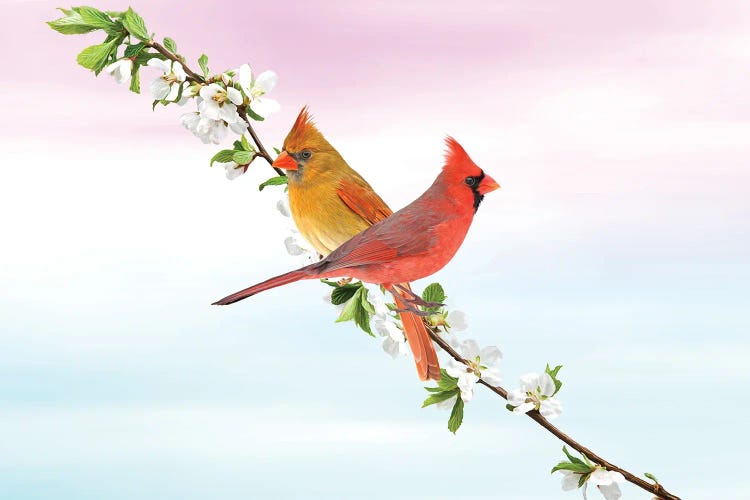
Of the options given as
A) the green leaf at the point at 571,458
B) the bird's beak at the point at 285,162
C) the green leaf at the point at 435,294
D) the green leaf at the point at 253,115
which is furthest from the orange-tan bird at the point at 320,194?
the green leaf at the point at 571,458

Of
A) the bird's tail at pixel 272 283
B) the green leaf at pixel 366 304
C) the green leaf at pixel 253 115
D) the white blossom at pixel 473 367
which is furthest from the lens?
the green leaf at pixel 253 115

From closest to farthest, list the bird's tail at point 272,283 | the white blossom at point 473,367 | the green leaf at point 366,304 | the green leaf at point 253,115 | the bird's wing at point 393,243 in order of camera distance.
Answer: the bird's tail at point 272,283, the bird's wing at point 393,243, the white blossom at point 473,367, the green leaf at point 366,304, the green leaf at point 253,115

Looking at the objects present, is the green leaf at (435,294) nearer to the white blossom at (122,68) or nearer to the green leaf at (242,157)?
the green leaf at (242,157)

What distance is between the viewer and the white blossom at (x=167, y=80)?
2.80 meters

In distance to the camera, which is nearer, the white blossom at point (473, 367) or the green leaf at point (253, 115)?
the white blossom at point (473, 367)

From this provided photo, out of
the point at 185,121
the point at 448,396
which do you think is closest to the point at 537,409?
the point at 448,396

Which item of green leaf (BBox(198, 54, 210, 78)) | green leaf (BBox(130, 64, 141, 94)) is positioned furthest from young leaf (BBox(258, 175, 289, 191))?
green leaf (BBox(130, 64, 141, 94))

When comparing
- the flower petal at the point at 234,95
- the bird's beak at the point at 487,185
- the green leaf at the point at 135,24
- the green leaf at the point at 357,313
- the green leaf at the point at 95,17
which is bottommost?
the green leaf at the point at 357,313

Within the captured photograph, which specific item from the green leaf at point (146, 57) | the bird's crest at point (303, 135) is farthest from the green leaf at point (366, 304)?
the green leaf at point (146, 57)

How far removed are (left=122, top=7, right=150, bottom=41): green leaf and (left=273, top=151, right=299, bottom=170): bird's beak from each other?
1.79 feet

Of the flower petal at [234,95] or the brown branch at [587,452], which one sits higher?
the flower petal at [234,95]

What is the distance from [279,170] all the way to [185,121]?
12.7 inches

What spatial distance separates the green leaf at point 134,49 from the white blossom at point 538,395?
1.50 metres

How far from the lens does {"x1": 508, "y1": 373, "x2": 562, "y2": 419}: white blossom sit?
8.36 feet
